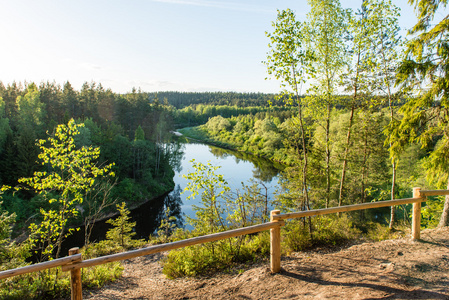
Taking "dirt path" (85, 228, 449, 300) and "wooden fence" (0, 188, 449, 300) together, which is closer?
"wooden fence" (0, 188, 449, 300)

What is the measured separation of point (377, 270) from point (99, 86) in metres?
57.2

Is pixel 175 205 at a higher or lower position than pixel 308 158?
lower

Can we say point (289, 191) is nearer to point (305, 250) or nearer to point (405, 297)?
point (305, 250)

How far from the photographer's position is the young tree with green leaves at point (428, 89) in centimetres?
617

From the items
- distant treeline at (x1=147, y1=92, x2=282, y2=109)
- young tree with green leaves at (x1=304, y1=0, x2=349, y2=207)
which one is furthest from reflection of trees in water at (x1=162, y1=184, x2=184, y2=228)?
distant treeline at (x1=147, y1=92, x2=282, y2=109)

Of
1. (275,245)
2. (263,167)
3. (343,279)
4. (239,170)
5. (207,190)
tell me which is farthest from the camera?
(263,167)

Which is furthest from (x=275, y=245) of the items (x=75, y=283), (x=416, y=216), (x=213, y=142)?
(x=213, y=142)

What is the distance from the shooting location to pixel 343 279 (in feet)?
14.8

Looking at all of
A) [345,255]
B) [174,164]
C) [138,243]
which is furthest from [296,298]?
[174,164]

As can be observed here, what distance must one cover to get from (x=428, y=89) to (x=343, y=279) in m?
5.06

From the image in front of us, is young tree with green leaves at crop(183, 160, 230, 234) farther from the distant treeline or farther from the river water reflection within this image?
the distant treeline

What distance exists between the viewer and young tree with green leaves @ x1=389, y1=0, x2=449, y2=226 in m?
6.17

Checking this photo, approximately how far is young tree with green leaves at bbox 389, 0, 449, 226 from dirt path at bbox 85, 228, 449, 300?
188 centimetres

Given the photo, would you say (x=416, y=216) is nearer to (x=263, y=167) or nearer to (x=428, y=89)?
(x=428, y=89)
